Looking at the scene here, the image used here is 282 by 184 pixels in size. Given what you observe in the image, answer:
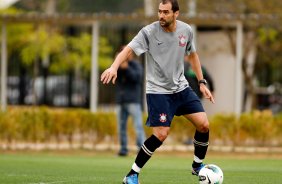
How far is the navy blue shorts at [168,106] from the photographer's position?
10.7 m

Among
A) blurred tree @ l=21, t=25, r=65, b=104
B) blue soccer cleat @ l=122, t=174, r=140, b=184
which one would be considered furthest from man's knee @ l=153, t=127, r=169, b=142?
blurred tree @ l=21, t=25, r=65, b=104

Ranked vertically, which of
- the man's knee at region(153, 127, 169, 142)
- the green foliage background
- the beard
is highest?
the beard

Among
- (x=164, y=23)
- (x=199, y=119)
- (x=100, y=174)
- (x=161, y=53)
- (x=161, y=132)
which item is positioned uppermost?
(x=164, y=23)

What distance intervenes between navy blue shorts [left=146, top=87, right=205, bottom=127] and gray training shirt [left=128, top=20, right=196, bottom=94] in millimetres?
84

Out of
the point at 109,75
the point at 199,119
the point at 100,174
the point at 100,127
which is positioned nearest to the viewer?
the point at 109,75

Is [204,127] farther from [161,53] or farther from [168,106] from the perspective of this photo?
[161,53]

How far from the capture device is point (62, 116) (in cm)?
2266

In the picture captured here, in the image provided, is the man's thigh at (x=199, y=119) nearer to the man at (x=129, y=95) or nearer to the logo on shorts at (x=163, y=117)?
the logo on shorts at (x=163, y=117)

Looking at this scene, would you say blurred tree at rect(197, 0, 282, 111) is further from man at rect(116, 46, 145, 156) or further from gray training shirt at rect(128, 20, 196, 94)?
gray training shirt at rect(128, 20, 196, 94)

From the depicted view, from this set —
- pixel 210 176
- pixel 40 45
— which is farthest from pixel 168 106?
pixel 40 45

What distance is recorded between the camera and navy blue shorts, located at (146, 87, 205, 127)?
10.7 metres

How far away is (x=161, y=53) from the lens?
10680 mm

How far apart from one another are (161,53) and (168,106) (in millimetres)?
639

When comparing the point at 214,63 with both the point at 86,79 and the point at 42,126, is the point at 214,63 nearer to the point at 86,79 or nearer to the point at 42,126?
the point at 86,79
